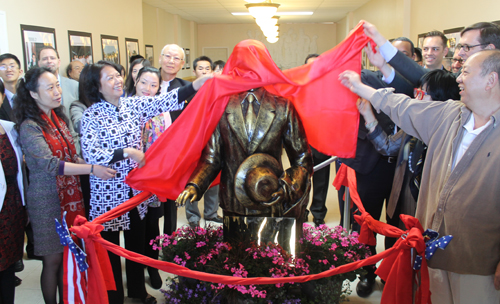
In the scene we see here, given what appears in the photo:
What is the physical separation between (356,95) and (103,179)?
1.62 metres

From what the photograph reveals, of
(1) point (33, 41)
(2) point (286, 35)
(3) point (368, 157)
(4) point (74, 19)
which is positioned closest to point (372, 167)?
(3) point (368, 157)

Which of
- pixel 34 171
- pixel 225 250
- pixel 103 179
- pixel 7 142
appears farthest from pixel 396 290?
pixel 7 142

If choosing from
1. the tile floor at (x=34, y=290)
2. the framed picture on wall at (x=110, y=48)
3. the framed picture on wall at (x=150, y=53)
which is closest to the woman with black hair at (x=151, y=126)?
the tile floor at (x=34, y=290)

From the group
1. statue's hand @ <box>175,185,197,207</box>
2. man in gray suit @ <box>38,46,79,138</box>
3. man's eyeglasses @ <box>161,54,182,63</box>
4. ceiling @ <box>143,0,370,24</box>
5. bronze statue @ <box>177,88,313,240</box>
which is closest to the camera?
statue's hand @ <box>175,185,197,207</box>

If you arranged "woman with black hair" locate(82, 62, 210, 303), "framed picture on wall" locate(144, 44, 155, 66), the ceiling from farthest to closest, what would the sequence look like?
the ceiling → "framed picture on wall" locate(144, 44, 155, 66) → "woman with black hair" locate(82, 62, 210, 303)

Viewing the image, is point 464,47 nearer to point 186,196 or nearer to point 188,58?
point 186,196

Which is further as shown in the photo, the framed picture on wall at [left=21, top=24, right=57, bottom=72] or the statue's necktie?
the framed picture on wall at [left=21, top=24, right=57, bottom=72]

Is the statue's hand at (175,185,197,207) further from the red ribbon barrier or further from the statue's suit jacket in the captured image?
the red ribbon barrier

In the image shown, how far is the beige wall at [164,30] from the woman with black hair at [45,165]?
8386 mm

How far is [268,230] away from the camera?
7.09ft

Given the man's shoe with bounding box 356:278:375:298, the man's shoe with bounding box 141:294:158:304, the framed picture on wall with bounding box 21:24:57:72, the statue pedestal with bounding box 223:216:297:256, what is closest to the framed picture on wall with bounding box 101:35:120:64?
the framed picture on wall with bounding box 21:24:57:72

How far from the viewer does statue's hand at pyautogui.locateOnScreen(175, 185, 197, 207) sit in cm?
192

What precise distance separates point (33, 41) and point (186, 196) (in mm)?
4163

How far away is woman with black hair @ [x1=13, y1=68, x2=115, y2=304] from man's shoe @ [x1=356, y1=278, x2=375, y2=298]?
2015 mm
